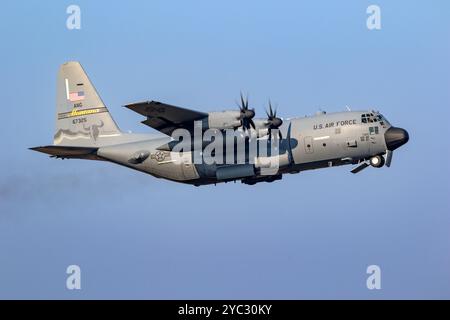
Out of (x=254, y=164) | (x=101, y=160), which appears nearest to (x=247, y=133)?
(x=254, y=164)

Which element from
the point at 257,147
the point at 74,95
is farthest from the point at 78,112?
the point at 257,147

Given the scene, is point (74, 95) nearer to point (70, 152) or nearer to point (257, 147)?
point (70, 152)

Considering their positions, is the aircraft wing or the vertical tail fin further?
the vertical tail fin

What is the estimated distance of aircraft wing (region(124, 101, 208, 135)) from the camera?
33312 mm

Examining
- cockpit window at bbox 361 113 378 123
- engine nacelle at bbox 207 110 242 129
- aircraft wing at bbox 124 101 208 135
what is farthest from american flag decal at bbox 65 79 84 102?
cockpit window at bbox 361 113 378 123

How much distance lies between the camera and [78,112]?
38.8 m

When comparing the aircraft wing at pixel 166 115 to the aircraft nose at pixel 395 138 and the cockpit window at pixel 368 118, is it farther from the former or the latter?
the aircraft nose at pixel 395 138

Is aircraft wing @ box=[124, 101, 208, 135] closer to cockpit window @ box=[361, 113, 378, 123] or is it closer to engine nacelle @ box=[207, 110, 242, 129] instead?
engine nacelle @ box=[207, 110, 242, 129]

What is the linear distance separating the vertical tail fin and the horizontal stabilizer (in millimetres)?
676

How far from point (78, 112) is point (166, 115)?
6158 millimetres

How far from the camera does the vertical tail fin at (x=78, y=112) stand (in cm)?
3831

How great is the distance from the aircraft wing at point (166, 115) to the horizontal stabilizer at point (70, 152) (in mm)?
3547

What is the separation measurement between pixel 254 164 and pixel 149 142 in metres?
4.52

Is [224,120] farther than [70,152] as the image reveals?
No
